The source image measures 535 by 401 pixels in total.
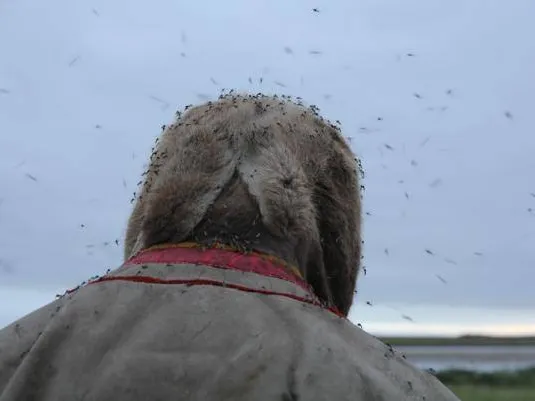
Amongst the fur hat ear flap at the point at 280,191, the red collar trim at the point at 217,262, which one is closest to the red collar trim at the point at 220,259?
the red collar trim at the point at 217,262

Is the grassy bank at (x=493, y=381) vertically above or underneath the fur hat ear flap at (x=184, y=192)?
underneath

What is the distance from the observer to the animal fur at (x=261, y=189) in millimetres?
3051

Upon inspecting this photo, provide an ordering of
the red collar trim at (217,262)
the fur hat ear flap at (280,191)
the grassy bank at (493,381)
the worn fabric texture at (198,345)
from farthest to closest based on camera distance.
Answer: the grassy bank at (493,381)
the fur hat ear flap at (280,191)
the red collar trim at (217,262)
the worn fabric texture at (198,345)

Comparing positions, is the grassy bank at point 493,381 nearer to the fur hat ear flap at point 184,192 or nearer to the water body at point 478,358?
the water body at point 478,358

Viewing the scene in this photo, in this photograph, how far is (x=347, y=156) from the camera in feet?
12.1

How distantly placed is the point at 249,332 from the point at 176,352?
197 millimetres

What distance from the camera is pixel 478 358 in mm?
24328

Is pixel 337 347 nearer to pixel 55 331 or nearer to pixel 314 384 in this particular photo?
pixel 314 384

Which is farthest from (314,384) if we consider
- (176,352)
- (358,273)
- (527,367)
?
(527,367)

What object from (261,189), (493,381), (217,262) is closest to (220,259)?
(217,262)

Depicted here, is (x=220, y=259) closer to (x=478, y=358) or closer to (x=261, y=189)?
(x=261, y=189)

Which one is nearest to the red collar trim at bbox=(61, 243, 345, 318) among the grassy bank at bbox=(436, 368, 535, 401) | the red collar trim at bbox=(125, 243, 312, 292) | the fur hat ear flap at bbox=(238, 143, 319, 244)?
the red collar trim at bbox=(125, 243, 312, 292)

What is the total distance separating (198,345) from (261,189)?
587 mm

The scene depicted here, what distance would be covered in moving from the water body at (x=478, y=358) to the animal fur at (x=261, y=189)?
1551 cm
